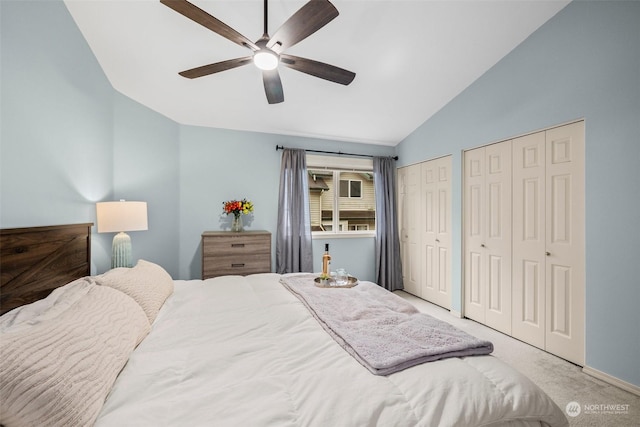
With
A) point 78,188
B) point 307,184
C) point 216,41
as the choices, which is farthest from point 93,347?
point 307,184

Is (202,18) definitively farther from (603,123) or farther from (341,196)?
(341,196)

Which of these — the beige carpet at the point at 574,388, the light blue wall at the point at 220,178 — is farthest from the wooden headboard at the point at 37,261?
the beige carpet at the point at 574,388

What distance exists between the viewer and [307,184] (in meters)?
3.85

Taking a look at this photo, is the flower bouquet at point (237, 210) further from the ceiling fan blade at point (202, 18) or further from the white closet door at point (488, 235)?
the white closet door at point (488, 235)

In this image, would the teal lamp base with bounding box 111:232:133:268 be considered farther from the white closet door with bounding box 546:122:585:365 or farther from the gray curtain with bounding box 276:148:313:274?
the white closet door with bounding box 546:122:585:365

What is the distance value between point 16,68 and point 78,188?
0.89m

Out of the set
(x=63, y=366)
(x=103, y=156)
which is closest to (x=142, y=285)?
(x=63, y=366)

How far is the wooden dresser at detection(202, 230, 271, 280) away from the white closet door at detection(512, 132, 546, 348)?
2.59 meters

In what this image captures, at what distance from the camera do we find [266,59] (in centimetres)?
170

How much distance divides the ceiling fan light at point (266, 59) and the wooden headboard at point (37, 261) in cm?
159

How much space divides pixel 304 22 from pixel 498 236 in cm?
272

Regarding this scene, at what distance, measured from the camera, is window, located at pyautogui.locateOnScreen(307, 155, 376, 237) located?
4.12m

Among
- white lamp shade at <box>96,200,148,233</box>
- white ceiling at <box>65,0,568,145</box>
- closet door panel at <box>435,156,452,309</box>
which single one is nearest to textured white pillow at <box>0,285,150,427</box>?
white lamp shade at <box>96,200,148,233</box>

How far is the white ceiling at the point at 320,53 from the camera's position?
6.70 ft
